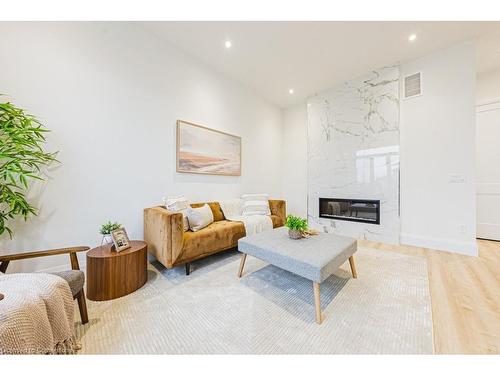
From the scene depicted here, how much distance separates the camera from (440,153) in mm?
2756

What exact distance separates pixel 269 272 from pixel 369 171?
8.49 feet

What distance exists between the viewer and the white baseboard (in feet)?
8.38

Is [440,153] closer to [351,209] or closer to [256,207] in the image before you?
[351,209]

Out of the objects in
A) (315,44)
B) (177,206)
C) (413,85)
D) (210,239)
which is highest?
(315,44)

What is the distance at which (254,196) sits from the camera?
3.47 metres

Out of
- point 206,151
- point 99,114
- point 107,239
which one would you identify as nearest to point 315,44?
point 206,151

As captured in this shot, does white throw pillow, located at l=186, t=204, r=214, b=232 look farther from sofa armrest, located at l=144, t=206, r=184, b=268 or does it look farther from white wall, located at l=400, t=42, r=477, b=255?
white wall, located at l=400, t=42, r=477, b=255

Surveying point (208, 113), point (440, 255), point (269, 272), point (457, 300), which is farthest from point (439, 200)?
point (208, 113)

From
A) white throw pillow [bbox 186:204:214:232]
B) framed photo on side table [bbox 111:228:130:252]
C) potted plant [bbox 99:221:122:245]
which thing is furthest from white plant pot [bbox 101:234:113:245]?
white throw pillow [bbox 186:204:214:232]

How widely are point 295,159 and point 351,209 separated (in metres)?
1.66

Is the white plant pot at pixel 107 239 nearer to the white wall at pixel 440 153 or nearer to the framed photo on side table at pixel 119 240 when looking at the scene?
the framed photo on side table at pixel 119 240

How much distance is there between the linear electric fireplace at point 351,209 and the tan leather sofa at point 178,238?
6.94ft

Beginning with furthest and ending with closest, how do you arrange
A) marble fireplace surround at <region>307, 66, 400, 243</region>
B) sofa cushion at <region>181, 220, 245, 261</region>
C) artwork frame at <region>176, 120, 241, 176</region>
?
marble fireplace surround at <region>307, 66, 400, 243</region> < artwork frame at <region>176, 120, 241, 176</region> < sofa cushion at <region>181, 220, 245, 261</region>

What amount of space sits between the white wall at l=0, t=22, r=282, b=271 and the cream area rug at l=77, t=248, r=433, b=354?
2.97 ft
